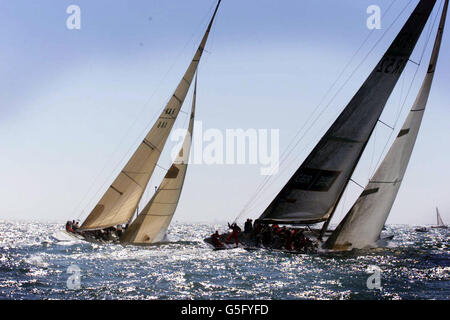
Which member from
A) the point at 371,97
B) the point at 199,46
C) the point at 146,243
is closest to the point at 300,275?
the point at 371,97

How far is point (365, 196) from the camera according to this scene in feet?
75.7

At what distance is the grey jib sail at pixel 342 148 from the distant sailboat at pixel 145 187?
662 centimetres

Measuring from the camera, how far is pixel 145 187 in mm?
30297

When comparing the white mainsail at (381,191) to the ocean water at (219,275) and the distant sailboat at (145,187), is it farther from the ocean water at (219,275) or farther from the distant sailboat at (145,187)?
the distant sailboat at (145,187)

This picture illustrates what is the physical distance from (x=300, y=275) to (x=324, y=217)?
276 inches

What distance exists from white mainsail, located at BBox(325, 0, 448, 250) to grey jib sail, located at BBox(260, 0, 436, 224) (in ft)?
5.26

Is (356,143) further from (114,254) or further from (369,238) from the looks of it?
(114,254)

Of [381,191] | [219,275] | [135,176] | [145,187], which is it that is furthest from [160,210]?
[381,191]

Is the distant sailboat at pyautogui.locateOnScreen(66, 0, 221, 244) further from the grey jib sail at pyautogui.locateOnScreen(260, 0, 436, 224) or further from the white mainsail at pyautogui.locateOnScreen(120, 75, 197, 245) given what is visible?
the grey jib sail at pyautogui.locateOnScreen(260, 0, 436, 224)

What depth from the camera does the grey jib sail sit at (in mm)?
24234

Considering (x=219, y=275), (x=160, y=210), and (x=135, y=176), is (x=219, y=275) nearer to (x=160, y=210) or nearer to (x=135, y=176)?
(x=160, y=210)

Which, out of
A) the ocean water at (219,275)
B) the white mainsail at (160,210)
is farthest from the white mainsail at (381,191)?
the white mainsail at (160,210)

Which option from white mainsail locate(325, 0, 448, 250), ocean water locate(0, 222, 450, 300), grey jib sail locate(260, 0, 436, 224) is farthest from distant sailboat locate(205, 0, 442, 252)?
ocean water locate(0, 222, 450, 300)

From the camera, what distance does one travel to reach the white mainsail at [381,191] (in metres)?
22.9
